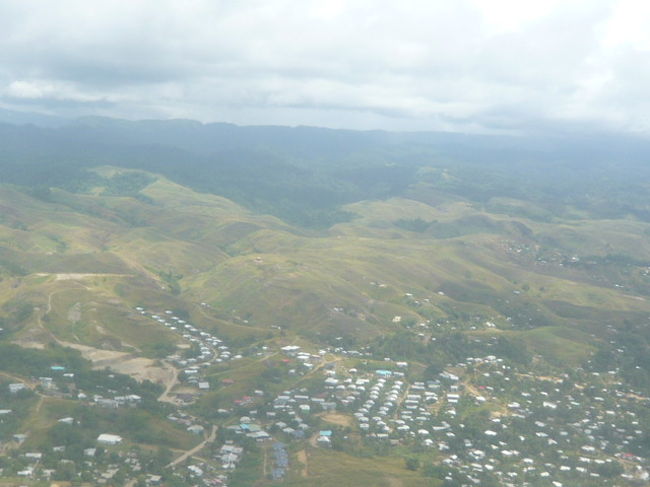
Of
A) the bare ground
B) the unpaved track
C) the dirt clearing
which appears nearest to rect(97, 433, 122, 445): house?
the unpaved track

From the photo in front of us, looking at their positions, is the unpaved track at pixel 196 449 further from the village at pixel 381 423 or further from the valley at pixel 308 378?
the valley at pixel 308 378

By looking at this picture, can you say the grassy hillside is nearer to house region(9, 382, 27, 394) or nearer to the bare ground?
house region(9, 382, 27, 394)

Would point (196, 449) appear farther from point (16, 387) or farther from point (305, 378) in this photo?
point (305, 378)

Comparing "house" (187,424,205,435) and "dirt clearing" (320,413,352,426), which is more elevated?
"house" (187,424,205,435)

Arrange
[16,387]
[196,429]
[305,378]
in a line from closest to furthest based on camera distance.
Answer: [196,429]
[16,387]
[305,378]

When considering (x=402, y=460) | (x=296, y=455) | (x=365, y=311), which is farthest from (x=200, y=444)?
(x=365, y=311)

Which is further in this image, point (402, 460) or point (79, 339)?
point (79, 339)

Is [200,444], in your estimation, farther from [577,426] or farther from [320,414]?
[577,426]

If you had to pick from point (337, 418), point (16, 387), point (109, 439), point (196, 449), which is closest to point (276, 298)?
point (337, 418)

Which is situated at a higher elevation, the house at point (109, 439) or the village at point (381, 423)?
the house at point (109, 439)

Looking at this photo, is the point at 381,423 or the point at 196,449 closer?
the point at 196,449

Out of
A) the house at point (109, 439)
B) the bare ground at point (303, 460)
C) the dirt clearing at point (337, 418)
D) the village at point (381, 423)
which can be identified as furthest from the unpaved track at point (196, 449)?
the dirt clearing at point (337, 418)
